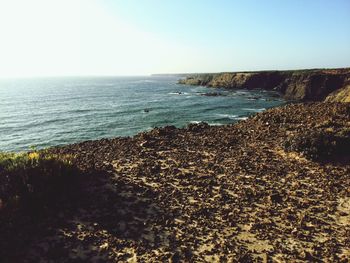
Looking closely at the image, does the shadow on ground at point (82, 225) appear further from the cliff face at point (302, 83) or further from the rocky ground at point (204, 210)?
the cliff face at point (302, 83)

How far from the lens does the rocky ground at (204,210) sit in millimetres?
10344

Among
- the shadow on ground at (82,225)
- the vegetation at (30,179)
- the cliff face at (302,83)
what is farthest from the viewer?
the cliff face at (302,83)

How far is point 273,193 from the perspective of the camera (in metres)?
15.1

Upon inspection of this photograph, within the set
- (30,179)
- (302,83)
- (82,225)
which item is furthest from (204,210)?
(302,83)

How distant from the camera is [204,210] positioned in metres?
13.4

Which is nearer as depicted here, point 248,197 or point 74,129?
point 248,197

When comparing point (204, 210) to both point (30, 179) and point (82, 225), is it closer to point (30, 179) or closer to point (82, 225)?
point (82, 225)

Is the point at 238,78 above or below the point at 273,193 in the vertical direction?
above

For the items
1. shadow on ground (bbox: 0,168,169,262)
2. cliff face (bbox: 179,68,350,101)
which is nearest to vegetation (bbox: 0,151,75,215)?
shadow on ground (bbox: 0,168,169,262)

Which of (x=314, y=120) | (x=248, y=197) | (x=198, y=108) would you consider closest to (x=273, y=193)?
(x=248, y=197)

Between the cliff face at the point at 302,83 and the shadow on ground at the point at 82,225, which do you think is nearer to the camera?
the shadow on ground at the point at 82,225

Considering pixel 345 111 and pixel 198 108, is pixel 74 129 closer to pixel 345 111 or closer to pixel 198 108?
pixel 198 108

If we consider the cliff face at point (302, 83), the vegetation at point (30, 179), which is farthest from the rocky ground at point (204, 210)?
the cliff face at point (302, 83)

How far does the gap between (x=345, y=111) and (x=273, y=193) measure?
26470mm
